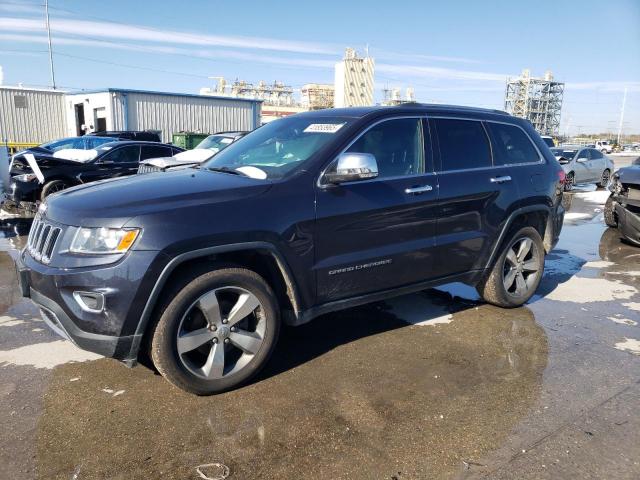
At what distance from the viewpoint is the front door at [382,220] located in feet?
11.5

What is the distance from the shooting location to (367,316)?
4809 millimetres

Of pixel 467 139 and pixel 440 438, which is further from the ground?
pixel 467 139

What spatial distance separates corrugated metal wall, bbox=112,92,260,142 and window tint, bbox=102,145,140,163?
A: 1531cm

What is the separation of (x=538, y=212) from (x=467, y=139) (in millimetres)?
1235

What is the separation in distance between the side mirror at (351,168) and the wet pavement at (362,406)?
1.38m

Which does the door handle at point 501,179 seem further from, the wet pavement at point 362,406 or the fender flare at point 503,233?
the wet pavement at point 362,406

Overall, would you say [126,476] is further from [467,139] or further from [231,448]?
[467,139]

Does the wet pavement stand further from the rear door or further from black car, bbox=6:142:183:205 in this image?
black car, bbox=6:142:183:205

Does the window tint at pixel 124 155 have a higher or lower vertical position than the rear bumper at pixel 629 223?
higher

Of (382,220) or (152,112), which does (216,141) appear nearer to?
(382,220)

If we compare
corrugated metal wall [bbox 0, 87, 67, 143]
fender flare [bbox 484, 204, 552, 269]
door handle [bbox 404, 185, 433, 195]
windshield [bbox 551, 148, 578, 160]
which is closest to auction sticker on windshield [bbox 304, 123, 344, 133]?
door handle [bbox 404, 185, 433, 195]

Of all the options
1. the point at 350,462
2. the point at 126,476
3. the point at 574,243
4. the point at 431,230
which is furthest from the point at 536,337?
the point at 574,243

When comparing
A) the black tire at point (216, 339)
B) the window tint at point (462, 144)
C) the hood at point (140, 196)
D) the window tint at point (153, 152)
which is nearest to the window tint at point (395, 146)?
the window tint at point (462, 144)

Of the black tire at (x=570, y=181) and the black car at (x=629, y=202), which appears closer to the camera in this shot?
the black car at (x=629, y=202)
